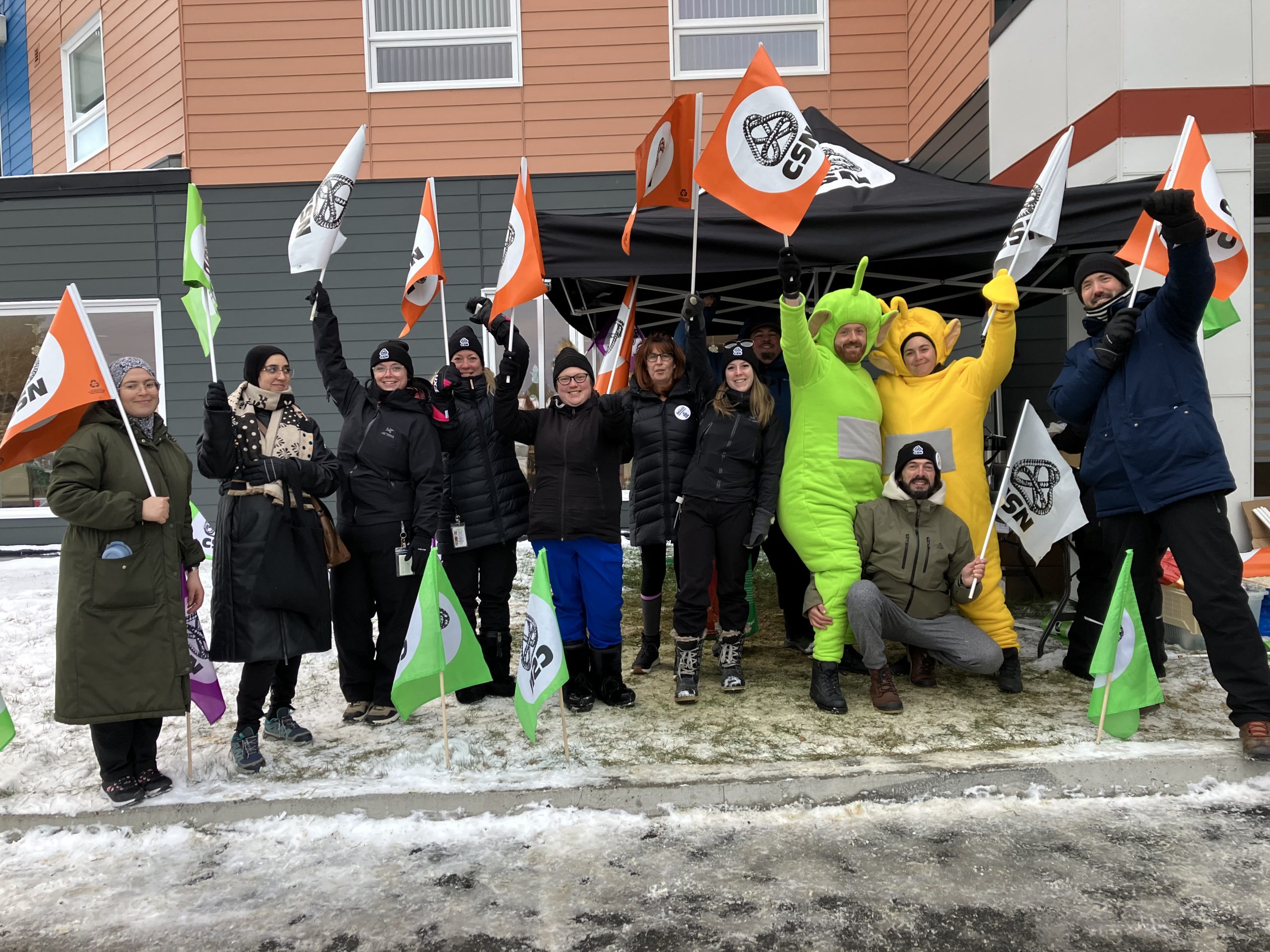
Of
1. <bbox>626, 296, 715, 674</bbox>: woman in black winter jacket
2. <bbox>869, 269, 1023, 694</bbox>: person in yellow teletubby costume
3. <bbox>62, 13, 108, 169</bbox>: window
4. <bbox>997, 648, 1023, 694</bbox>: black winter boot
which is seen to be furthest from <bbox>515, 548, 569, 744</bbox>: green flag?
<bbox>62, 13, 108, 169</bbox>: window

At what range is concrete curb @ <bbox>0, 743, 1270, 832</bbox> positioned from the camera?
351 centimetres

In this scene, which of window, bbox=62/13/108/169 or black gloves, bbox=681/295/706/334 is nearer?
black gloves, bbox=681/295/706/334

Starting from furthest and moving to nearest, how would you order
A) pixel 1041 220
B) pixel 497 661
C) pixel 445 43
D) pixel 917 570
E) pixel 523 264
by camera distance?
pixel 445 43
pixel 497 661
pixel 523 264
pixel 917 570
pixel 1041 220

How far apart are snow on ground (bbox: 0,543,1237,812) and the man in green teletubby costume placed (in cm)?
42

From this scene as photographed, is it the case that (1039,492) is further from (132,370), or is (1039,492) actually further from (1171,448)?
(132,370)

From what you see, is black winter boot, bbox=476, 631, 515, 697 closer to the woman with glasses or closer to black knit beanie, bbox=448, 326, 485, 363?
the woman with glasses

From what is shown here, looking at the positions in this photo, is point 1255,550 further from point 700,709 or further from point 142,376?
point 142,376

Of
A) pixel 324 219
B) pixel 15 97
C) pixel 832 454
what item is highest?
pixel 15 97

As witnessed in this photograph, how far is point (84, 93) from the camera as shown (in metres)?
12.4

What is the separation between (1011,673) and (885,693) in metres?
0.78

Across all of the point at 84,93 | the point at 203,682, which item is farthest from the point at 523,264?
the point at 84,93

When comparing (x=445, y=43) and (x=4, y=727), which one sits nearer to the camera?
(x=4, y=727)

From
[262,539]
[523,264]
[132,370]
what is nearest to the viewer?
[132,370]

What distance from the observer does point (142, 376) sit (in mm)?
3732
